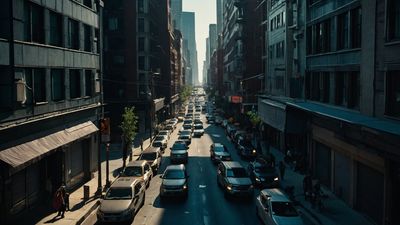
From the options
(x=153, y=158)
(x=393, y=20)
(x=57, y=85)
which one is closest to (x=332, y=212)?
(x=393, y=20)

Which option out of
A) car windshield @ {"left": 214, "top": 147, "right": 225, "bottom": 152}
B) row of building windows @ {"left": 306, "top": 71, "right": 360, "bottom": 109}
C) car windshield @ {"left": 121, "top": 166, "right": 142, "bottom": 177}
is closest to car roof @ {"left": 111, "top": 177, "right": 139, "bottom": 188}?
car windshield @ {"left": 121, "top": 166, "right": 142, "bottom": 177}

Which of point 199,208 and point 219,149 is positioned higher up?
point 219,149

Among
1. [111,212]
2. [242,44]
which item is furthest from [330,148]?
[242,44]

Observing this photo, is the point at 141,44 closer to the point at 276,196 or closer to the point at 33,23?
the point at 33,23

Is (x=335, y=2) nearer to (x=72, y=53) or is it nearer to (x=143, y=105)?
(x=72, y=53)

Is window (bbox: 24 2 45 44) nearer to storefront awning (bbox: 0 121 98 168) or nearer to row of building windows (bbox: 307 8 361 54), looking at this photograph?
storefront awning (bbox: 0 121 98 168)
